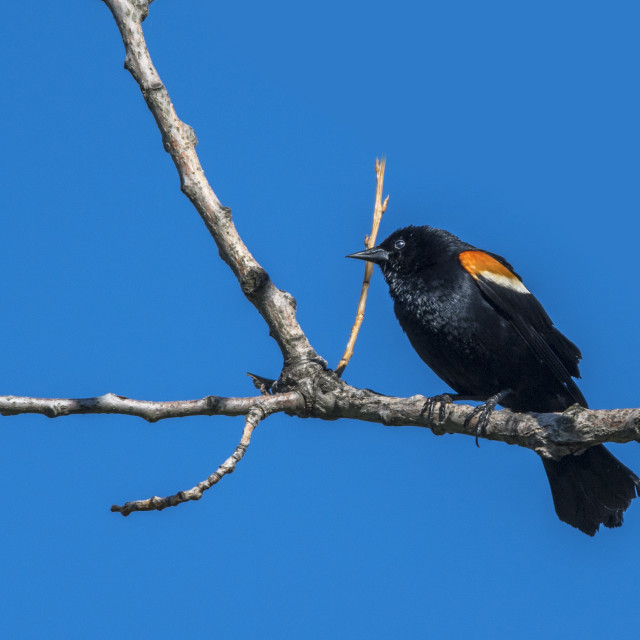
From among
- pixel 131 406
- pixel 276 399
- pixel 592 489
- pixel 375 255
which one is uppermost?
pixel 375 255

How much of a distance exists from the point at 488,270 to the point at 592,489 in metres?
1.37

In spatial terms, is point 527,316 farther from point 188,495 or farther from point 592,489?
point 188,495

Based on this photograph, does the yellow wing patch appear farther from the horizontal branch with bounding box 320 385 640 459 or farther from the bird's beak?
the horizontal branch with bounding box 320 385 640 459

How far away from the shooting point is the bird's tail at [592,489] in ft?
12.3

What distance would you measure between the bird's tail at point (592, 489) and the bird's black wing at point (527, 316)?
0.41 m

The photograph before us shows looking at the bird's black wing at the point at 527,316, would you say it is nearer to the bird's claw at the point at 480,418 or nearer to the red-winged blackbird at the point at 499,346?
the red-winged blackbird at the point at 499,346

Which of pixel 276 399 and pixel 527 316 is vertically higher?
pixel 527 316

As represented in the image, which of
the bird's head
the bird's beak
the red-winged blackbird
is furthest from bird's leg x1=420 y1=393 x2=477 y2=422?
the bird's beak

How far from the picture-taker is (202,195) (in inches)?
122

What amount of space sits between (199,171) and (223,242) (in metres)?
0.31

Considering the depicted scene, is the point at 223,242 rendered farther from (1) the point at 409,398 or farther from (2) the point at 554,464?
(2) the point at 554,464

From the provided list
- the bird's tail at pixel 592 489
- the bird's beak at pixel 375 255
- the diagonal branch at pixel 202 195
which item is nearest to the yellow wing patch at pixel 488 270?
the bird's beak at pixel 375 255

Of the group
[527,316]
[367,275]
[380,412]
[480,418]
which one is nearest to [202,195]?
[367,275]

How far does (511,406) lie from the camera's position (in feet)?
14.2
